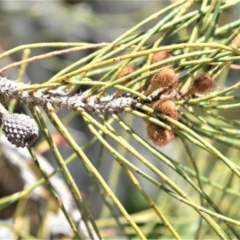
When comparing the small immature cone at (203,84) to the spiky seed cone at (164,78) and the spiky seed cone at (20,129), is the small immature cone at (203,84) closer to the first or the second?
the spiky seed cone at (164,78)

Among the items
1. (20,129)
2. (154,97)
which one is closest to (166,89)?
(154,97)

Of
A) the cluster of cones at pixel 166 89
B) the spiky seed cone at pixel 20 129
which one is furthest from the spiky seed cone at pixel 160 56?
the spiky seed cone at pixel 20 129

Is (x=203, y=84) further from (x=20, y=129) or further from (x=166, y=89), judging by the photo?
(x=20, y=129)

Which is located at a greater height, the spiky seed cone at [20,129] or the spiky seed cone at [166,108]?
the spiky seed cone at [166,108]

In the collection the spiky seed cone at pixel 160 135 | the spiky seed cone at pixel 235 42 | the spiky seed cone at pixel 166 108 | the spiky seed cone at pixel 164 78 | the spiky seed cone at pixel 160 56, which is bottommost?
the spiky seed cone at pixel 160 135

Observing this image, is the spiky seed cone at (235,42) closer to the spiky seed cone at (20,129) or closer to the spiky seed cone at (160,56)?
the spiky seed cone at (160,56)

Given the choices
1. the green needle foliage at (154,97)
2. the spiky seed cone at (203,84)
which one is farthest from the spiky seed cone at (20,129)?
the spiky seed cone at (203,84)

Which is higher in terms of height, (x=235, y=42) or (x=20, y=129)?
(x=235, y=42)
